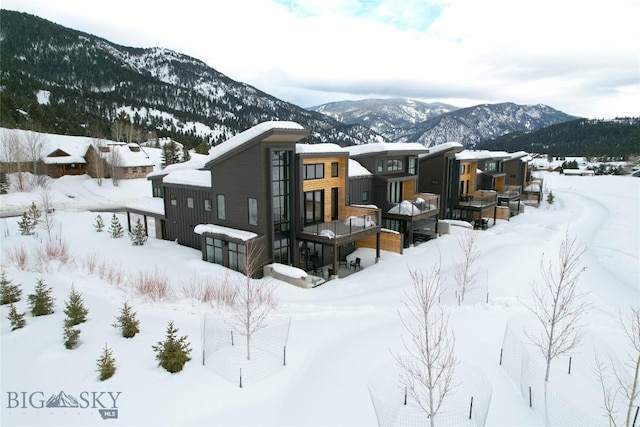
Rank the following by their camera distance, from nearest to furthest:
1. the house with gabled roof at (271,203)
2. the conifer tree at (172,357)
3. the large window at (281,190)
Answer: the conifer tree at (172,357)
the house with gabled roof at (271,203)
the large window at (281,190)

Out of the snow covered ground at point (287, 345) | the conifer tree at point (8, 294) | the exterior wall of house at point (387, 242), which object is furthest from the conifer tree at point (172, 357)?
the exterior wall of house at point (387, 242)

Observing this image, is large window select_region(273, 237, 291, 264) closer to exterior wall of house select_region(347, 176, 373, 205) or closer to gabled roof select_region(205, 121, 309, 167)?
gabled roof select_region(205, 121, 309, 167)

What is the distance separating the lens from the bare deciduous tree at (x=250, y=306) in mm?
10927

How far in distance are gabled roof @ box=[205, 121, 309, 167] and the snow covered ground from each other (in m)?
6.55

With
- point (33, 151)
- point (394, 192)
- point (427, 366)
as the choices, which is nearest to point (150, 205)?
point (394, 192)

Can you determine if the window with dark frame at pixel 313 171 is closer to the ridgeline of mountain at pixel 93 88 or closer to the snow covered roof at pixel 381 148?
the snow covered roof at pixel 381 148

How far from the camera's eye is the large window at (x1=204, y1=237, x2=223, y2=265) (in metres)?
20.8

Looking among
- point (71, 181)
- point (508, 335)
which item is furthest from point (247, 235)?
point (71, 181)

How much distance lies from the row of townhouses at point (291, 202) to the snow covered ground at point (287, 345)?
1825 mm

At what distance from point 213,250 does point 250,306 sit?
886cm

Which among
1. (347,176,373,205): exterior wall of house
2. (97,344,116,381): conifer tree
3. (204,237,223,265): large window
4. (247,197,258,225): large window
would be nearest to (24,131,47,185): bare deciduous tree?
(204,237,223,265): large window

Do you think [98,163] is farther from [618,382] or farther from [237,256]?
[618,382]

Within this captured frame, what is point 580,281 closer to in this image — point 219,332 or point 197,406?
point 219,332

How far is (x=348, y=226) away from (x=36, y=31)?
202m
